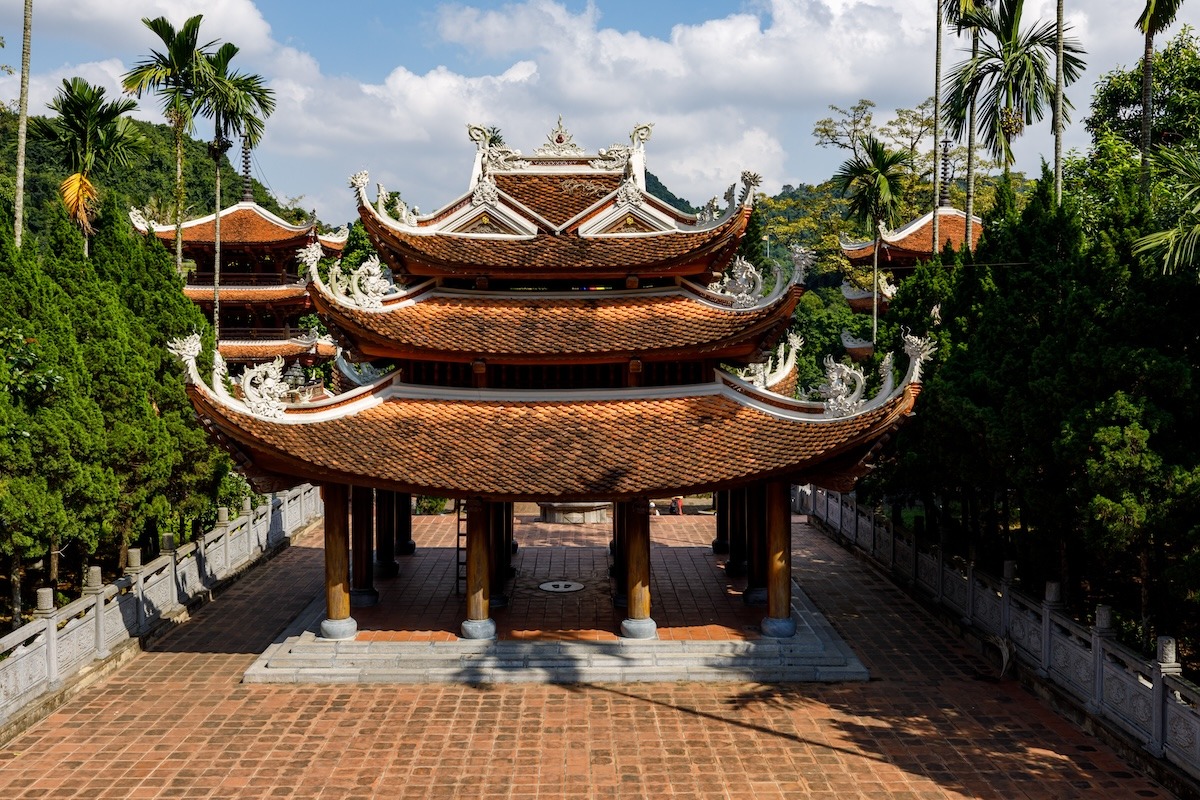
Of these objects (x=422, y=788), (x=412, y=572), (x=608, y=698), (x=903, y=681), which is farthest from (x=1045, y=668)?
(x=412, y=572)

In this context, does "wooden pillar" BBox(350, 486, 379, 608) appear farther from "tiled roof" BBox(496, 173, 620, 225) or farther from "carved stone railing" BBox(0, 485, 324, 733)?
"tiled roof" BBox(496, 173, 620, 225)

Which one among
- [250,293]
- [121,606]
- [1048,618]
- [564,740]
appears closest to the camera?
[564,740]

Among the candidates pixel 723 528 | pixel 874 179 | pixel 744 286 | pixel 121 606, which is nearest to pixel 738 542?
pixel 723 528

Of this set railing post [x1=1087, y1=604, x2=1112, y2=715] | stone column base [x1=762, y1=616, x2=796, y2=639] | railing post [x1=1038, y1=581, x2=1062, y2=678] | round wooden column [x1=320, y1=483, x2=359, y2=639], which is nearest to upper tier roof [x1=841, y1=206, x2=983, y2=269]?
stone column base [x1=762, y1=616, x2=796, y2=639]

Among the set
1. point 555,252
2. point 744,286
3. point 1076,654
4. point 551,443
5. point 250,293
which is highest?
point 250,293

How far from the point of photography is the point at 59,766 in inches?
461

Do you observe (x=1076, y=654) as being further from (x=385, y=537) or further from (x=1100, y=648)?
(x=385, y=537)

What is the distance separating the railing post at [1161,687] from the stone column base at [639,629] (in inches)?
270

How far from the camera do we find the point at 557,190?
1944 centimetres

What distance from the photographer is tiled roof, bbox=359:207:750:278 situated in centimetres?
1672

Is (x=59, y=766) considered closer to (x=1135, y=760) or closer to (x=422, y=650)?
(x=422, y=650)

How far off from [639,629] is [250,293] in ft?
90.8

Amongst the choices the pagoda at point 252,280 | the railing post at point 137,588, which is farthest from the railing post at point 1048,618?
the pagoda at point 252,280

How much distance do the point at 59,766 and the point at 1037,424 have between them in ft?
42.7
